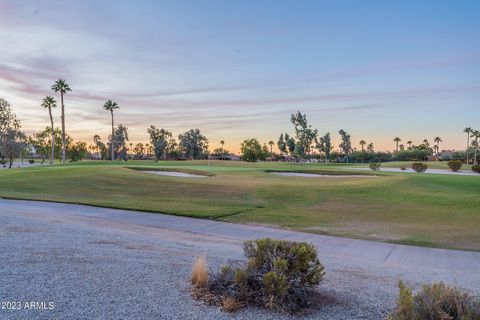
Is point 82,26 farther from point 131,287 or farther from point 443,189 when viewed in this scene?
point 443,189

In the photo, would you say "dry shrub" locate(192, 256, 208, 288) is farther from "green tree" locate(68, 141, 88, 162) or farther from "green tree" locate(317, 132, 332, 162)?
"green tree" locate(317, 132, 332, 162)

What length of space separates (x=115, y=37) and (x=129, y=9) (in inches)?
209

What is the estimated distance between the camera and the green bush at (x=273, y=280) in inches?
213

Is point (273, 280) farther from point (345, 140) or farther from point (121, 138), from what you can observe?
point (345, 140)

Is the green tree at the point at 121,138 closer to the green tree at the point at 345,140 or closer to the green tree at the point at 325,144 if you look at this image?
the green tree at the point at 325,144

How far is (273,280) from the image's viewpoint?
5457mm

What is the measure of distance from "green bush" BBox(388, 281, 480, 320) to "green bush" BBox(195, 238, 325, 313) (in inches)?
54.4

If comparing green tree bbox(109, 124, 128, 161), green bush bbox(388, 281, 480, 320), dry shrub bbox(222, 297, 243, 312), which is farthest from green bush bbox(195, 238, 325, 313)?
green tree bbox(109, 124, 128, 161)

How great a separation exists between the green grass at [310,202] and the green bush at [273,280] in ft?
28.3

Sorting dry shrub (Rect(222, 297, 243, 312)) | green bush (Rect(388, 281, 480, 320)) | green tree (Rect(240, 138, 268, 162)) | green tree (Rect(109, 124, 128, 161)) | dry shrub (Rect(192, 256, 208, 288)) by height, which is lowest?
dry shrub (Rect(222, 297, 243, 312))

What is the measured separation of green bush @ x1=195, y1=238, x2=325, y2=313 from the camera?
5.40 meters

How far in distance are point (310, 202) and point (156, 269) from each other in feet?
51.0

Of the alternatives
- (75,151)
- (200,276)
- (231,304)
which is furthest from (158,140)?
(231,304)

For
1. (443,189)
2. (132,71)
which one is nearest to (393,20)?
(443,189)
